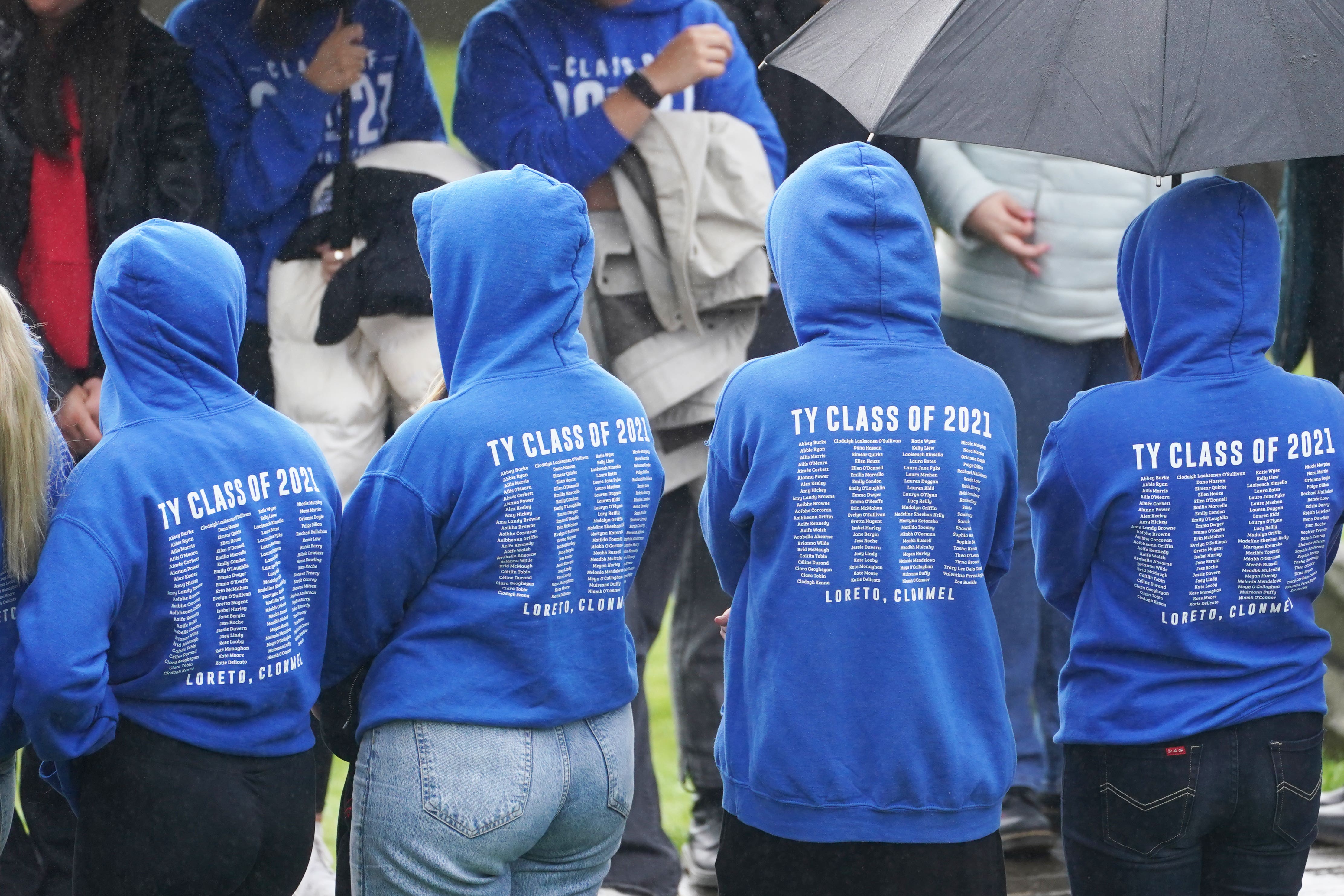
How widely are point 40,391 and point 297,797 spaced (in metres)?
0.80

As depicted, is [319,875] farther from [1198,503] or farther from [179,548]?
[1198,503]

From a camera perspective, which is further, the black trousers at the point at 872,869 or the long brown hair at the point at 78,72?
the long brown hair at the point at 78,72

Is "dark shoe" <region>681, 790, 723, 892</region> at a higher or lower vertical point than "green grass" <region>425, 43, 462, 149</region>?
lower

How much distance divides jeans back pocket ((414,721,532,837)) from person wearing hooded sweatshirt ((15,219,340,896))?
262mm

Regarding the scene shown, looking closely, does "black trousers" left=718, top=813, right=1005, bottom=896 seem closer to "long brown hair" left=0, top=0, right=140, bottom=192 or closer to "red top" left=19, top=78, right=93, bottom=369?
"red top" left=19, top=78, right=93, bottom=369

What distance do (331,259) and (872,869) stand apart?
6.63 feet

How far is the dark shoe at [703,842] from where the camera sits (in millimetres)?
4098

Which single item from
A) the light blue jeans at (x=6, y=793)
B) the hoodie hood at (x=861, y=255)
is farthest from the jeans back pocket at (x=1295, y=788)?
the light blue jeans at (x=6, y=793)

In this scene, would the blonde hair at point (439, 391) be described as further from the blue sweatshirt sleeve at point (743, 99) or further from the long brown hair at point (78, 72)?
the blue sweatshirt sleeve at point (743, 99)

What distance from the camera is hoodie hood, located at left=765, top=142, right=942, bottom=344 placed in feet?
8.82

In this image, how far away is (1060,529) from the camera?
2.92 meters

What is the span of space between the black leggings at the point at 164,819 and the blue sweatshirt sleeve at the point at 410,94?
1.88 metres

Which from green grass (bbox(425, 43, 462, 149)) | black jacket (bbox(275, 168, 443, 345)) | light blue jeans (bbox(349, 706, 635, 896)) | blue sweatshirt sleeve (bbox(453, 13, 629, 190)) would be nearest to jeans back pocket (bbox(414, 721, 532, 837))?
light blue jeans (bbox(349, 706, 635, 896))

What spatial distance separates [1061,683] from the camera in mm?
2969
